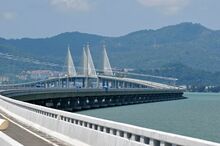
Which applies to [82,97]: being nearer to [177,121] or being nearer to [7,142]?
[177,121]

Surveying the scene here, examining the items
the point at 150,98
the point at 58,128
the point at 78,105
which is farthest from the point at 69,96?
the point at 58,128

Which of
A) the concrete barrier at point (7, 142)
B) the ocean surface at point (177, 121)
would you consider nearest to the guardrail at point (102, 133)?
the concrete barrier at point (7, 142)

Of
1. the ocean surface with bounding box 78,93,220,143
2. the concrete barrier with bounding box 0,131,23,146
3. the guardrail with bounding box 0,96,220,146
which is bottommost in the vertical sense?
the ocean surface with bounding box 78,93,220,143

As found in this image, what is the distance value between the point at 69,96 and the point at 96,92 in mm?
17279

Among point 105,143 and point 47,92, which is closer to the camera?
point 105,143

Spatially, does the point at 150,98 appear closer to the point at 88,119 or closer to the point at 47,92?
the point at 47,92

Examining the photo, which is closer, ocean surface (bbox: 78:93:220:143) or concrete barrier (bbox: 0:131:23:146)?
concrete barrier (bbox: 0:131:23:146)

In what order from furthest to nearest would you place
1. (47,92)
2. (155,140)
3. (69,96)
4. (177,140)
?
(69,96)
(47,92)
(155,140)
(177,140)

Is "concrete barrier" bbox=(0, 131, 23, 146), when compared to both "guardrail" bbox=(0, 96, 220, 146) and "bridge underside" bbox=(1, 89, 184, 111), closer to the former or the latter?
"guardrail" bbox=(0, 96, 220, 146)

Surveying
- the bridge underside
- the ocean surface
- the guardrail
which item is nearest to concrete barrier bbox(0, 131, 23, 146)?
the guardrail

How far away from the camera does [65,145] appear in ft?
79.5

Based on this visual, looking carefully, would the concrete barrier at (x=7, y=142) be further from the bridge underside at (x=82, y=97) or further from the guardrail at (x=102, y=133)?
the bridge underside at (x=82, y=97)

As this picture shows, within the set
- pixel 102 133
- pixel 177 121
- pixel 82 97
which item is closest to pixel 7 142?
pixel 102 133

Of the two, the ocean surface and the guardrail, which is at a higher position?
the guardrail
